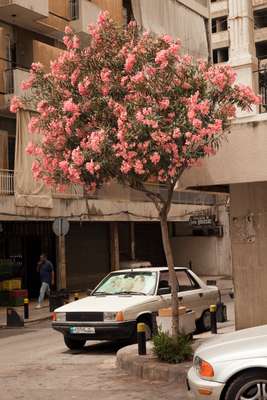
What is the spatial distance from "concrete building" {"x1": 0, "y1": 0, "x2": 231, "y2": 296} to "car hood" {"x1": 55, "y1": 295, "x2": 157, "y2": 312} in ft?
36.4

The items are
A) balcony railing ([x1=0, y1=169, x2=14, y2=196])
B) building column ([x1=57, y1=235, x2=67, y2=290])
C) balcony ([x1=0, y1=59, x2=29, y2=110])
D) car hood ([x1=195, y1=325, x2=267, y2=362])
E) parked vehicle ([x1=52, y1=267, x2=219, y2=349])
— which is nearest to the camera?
car hood ([x1=195, y1=325, x2=267, y2=362])

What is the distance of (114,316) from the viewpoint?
38.0 ft

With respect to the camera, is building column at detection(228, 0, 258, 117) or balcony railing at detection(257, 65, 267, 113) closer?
building column at detection(228, 0, 258, 117)

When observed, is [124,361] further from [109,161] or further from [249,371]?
[249,371]

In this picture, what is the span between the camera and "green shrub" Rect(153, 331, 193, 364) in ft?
31.5

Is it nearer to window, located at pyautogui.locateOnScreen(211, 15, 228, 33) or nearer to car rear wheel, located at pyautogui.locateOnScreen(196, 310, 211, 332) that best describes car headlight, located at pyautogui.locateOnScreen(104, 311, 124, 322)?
car rear wheel, located at pyautogui.locateOnScreen(196, 310, 211, 332)

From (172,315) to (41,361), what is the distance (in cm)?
276

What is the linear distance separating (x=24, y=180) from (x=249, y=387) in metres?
18.5

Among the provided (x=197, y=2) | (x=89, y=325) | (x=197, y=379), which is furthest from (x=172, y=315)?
(x=197, y=2)

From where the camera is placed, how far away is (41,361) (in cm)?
1161

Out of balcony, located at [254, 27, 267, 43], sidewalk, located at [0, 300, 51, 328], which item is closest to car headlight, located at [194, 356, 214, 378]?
sidewalk, located at [0, 300, 51, 328]

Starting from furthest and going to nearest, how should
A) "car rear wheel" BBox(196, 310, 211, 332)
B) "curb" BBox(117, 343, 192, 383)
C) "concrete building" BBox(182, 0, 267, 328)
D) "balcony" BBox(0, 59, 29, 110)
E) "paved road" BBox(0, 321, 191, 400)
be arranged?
"balcony" BBox(0, 59, 29, 110)
"car rear wheel" BBox(196, 310, 211, 332)
"concrete building" BBox(182, 0, 267, 328)
"curb" BBox(117, 343, 192, 383)
"paved road" BBox(0, 321, 191, 400)

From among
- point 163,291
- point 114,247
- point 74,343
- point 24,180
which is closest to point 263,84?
point 163,291

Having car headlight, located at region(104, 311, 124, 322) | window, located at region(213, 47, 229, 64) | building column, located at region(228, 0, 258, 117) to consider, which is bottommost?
car headlight, located at region(104, 311, 124, 322)
